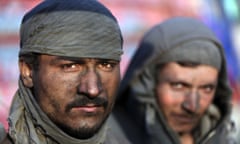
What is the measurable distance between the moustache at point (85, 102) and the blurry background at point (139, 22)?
5.36 feet

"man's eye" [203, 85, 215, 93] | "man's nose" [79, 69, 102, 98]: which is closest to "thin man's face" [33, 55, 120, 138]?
"man's nose" [79, 69, 102, 98]

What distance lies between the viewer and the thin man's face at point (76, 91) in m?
4.09

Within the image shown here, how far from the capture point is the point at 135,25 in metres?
8.58

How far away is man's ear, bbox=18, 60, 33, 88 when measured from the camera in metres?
4.25

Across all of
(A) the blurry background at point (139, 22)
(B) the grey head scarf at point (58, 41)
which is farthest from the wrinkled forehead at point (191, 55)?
(B) the grey head scarf at point (58, 41)

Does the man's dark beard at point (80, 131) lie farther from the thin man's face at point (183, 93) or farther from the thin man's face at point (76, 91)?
the thin man's face at point (183, 93)

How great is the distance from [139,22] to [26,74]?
14.7 feet

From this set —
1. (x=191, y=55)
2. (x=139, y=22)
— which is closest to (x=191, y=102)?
(x=191, y=55)

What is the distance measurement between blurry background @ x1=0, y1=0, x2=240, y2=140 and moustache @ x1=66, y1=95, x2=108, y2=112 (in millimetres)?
1635

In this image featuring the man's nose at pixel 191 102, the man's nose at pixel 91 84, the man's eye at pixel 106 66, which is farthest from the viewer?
the man's nose at pixel 191 102

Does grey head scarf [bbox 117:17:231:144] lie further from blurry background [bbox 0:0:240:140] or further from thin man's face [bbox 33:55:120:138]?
thin man's face [bbox 33:55:120:138]

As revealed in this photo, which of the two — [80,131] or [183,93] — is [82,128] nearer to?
[80,131]

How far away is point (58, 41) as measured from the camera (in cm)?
413

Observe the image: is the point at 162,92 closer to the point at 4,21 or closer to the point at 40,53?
the point at 4,21
